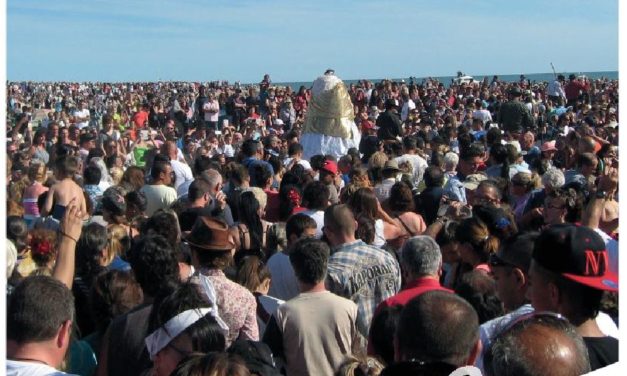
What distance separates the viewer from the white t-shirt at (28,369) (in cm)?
280

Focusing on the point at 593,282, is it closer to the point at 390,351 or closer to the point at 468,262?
the point at 390,351

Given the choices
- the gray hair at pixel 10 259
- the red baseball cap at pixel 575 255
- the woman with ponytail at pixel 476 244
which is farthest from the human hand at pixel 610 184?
the gray hair at pixel 10 259

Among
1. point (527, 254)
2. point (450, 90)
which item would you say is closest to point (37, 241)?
point (527, 254)

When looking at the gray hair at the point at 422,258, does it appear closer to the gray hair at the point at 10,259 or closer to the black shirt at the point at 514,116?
the gray hair at the point at 10,259

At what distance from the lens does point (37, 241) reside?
15.5ft

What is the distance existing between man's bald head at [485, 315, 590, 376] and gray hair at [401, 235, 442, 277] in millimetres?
1598

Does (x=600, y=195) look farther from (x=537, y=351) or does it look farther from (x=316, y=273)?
(x=537, y=351)

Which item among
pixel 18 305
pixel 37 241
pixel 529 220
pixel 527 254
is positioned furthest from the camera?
pixel 529 220

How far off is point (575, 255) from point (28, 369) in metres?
2.06

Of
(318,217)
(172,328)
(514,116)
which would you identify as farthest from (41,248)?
(514,116)

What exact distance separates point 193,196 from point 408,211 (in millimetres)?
1708

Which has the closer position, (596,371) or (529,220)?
(596,371)

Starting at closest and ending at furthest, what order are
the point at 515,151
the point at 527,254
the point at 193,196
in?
the point at 527,254
the point at 193,196
the point at 515,151

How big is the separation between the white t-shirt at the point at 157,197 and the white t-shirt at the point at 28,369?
4.63 meters
